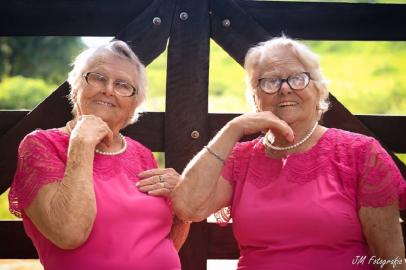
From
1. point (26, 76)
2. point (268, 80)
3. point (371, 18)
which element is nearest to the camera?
point (268, 80)

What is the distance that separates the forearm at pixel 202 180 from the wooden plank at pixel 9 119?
39.4 inches

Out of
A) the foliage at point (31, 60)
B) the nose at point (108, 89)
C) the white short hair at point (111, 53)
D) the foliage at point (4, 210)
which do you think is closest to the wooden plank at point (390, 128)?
the white short hair at point (111, 53)

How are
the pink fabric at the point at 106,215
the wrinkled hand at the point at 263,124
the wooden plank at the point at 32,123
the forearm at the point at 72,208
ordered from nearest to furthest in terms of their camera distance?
1. the forearm at the point at 72,208
2. the pink fabric at the point at 106,215
3. the wrinkled hand at the point at 263,124
4. the wooden plank at the point at 32,123

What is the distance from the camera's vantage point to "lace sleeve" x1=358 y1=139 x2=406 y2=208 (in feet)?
6.69

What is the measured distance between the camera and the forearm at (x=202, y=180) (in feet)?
7.11

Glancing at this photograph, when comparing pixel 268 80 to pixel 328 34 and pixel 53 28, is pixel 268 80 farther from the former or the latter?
pixel 53 28

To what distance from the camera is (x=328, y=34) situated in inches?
102

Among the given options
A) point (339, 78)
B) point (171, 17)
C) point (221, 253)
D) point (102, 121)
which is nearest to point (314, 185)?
point (221, 253)

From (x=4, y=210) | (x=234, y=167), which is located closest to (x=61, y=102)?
(x=234, y=167)

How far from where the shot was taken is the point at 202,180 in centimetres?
216

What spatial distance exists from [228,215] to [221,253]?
14.8 inches

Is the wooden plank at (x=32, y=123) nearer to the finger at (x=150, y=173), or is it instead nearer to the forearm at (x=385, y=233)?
the finger at (x=150, y=173)

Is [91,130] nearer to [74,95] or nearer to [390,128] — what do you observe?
[74,95]

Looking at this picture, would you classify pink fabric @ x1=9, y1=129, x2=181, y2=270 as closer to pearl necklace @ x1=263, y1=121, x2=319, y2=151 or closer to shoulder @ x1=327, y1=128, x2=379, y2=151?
pearl necklace @ x1=263, y1=121, x2=319, y2=151
